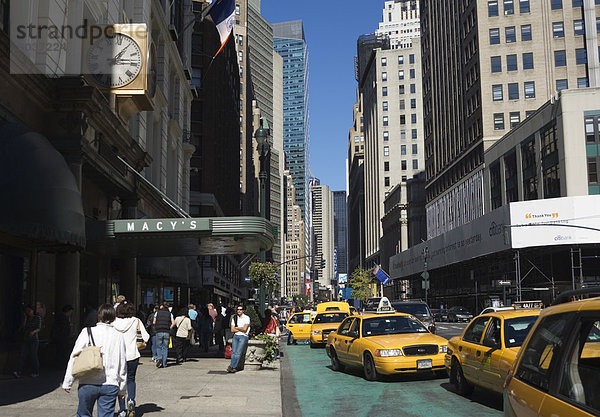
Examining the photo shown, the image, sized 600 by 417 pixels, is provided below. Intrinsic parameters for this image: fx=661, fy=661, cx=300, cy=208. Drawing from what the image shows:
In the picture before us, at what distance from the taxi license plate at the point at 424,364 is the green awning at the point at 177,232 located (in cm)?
713

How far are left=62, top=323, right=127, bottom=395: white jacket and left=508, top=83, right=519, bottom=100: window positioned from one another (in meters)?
73.2

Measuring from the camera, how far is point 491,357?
11.0 meters

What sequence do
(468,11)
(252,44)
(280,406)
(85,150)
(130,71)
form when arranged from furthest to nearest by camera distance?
(252,44)
(468,11)
(130,71)
(85,150)
(280,406)

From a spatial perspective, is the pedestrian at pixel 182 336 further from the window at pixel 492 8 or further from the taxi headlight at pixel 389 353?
the window at pixel 492 8

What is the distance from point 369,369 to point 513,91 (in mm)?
65567

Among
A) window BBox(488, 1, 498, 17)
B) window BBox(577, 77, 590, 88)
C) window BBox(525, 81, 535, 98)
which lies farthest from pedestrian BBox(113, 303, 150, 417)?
window BBox(488, 1, 498, 17)

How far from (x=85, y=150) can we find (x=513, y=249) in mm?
47477

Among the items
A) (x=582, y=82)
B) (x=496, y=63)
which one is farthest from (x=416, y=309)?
(x=496, y=63)

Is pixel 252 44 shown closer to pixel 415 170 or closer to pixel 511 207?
pixel 415 170

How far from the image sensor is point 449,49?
9038cm

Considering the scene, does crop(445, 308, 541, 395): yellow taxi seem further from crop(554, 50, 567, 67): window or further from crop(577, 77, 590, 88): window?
crop(554, 50, 567, 67): window

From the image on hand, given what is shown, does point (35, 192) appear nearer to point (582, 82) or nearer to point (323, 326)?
point (323, 326)

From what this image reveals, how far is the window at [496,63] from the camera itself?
7512cm

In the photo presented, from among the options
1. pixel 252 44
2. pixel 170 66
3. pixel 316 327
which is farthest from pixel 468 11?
pixel 252 44
